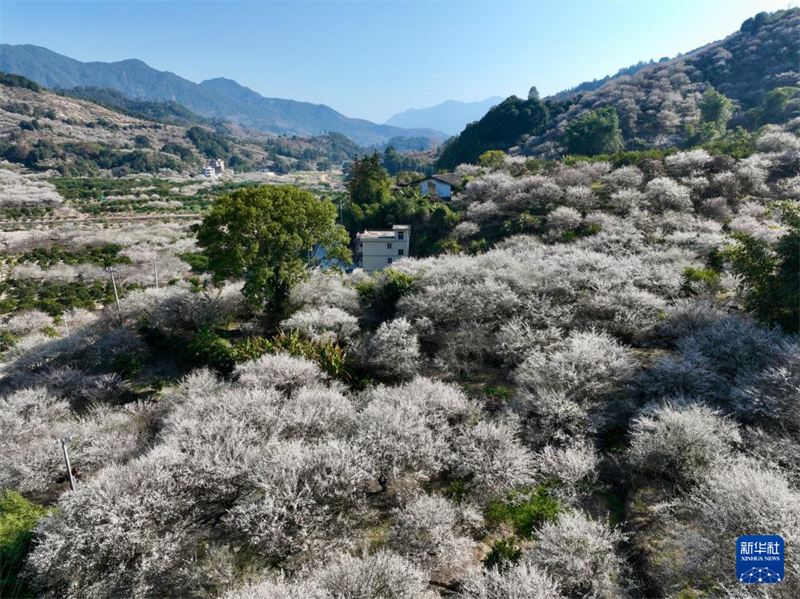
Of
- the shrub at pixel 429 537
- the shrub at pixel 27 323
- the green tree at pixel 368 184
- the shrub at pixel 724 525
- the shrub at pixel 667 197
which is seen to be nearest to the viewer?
the shrub at pixel 724 525

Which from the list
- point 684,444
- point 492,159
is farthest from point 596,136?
point 684,444

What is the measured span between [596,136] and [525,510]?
60625 millimetres

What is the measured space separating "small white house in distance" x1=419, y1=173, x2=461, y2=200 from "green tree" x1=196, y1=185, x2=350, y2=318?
1169 inches

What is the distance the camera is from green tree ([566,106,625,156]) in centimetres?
5738

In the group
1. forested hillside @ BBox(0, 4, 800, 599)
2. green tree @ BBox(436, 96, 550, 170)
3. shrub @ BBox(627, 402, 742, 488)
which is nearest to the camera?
forested hillside @ BBox(0, 4, 800, 599)

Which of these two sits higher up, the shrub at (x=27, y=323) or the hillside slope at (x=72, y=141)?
the hillside slope at (x=72, y=141)

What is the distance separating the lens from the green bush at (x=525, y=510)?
1013 centimetres

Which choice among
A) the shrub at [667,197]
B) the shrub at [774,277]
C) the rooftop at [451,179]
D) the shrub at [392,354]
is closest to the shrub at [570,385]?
the shrub at [392,354]

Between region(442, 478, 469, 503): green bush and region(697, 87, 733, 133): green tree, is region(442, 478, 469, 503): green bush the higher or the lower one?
the lower one

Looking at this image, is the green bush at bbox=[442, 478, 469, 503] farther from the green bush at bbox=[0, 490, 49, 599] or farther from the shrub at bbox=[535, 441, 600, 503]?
the green bush at bbox=[0, 490, 49, 599]

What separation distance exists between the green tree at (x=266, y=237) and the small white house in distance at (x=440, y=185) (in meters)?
29.7

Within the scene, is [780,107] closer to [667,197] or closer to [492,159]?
[492,159]

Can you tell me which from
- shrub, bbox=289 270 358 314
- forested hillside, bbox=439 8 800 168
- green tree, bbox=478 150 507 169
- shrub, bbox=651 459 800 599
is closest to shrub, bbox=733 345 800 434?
shrub, bbox=651 459 800 599

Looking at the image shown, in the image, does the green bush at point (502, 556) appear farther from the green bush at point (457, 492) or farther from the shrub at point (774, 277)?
the shrub at point (774, 277)
